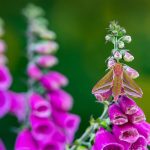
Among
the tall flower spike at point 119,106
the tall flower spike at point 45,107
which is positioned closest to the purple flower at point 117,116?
the tall flower spike at point 119,106

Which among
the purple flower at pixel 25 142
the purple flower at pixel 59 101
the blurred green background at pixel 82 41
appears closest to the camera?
the purple flower at pixel 25 142

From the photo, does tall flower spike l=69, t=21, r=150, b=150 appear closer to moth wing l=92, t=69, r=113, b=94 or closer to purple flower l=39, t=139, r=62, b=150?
moth wing l=92, t=69, r=113, b=94

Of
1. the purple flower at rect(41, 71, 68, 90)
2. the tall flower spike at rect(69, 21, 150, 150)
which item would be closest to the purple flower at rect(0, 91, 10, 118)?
the purple flower at rect(41, 71, 68, 90)

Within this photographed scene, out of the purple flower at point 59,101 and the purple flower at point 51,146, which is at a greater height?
the purple flower at point 59,101

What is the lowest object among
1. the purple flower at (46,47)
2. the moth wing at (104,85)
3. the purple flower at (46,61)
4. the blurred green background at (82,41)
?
the moth wing at (104,85)

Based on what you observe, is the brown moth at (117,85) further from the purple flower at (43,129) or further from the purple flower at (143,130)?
the purple flower at (43,129)

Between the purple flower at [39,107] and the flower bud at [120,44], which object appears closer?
the flower bud at [120,44]

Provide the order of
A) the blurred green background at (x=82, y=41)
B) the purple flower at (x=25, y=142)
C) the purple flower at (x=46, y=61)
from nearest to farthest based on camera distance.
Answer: the purple flower at (x=25, y=142)
the purple flower at (x=46, y=61)
the blurred green background at (x=82, y=41)

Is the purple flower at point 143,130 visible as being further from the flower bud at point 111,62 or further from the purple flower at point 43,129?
the purple flower at point 43,129
